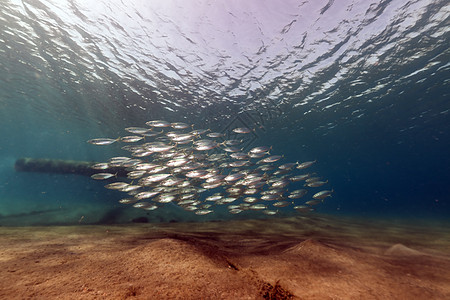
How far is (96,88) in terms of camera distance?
775 inches

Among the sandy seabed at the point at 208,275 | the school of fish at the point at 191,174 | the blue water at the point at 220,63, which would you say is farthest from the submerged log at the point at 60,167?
the sandy seabed at the point at 208,275

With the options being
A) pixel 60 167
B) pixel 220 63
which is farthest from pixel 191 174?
pixel 60 167

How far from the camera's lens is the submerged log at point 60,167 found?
19297 millimetres

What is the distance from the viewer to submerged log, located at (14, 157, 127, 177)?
63.3 ft

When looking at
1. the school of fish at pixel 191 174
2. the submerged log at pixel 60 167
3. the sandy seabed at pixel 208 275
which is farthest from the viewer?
the submerged log at pixel 60 167

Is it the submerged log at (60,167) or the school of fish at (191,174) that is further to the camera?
the submerged log at (60,167)

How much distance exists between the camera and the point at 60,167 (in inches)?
786

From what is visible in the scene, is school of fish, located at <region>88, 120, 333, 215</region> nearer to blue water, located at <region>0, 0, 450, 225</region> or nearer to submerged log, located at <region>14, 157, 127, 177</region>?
blue water, located at <region>0, 0, 450, 225</region>

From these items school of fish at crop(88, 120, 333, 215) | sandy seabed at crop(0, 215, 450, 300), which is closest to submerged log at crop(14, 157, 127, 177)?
school of fish at crop(88, 120, 333, 215)

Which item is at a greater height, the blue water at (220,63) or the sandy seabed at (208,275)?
the blue water at (220,63)

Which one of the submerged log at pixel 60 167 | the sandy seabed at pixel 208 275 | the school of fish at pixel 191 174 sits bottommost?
the sandy seabed at pixel 208 275

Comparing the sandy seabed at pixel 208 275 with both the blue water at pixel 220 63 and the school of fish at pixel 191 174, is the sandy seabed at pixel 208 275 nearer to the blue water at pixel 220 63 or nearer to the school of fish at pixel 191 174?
the school of fish at pixel 191 174

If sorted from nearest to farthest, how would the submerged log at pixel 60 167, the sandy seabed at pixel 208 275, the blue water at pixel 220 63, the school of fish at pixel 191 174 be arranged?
the sandy seabed at pixel 208 275 < the school of fish at pixel 191 174 < the blue water at pixel 220 63 < the submerged log at pixel 60 167

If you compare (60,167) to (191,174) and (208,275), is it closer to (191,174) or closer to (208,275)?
(191,174)
